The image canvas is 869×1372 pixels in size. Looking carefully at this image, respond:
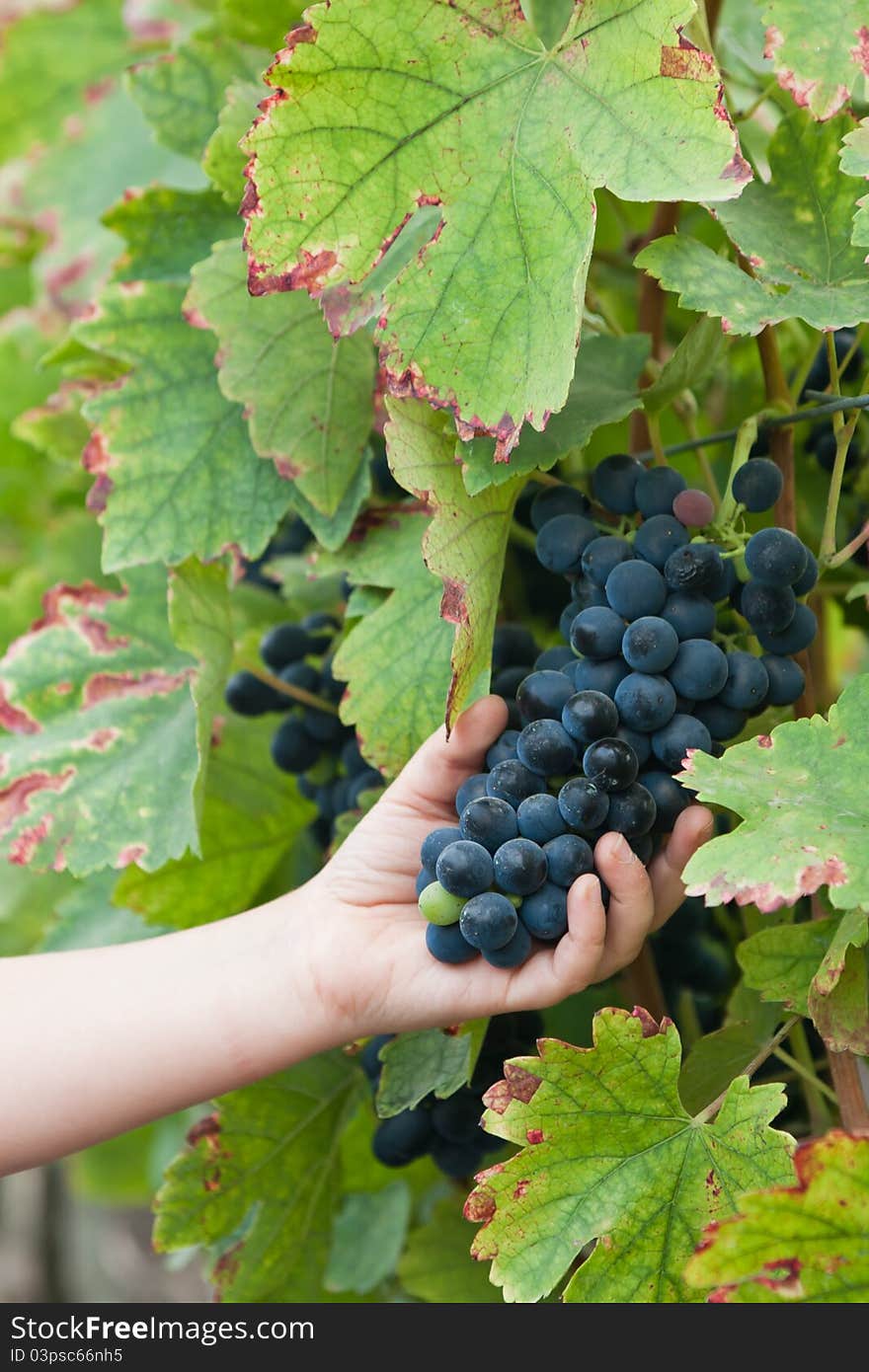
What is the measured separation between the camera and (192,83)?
3.20 feet

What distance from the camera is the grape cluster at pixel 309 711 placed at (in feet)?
3.14

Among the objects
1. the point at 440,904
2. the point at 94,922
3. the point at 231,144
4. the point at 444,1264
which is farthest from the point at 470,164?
the point at 444,1264

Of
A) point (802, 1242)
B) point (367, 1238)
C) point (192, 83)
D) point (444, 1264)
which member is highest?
point (192, 83)

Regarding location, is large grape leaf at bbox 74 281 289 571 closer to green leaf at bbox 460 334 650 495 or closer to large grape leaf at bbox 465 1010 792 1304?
green leaf at bbox 460 334 650 495

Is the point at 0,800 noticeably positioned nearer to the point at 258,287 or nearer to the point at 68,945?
the point at 68,945

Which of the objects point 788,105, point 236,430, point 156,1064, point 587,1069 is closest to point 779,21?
point 788,105

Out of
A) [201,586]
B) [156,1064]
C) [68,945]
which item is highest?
[201,586]

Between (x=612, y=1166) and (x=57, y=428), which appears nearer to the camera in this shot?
(x=612, y=1166)

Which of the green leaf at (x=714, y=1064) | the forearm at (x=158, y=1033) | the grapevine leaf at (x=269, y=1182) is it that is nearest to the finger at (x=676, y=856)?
the green leaf at (x=714, y=1064)

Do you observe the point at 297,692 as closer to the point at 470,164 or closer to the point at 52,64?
the point at 470,164

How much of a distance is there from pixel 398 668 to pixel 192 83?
0.50 metres

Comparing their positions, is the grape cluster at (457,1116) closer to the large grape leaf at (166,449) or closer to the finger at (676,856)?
the finger at (676,856)

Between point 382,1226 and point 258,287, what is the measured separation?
2.89 feet

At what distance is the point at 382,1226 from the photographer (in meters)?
1.20
